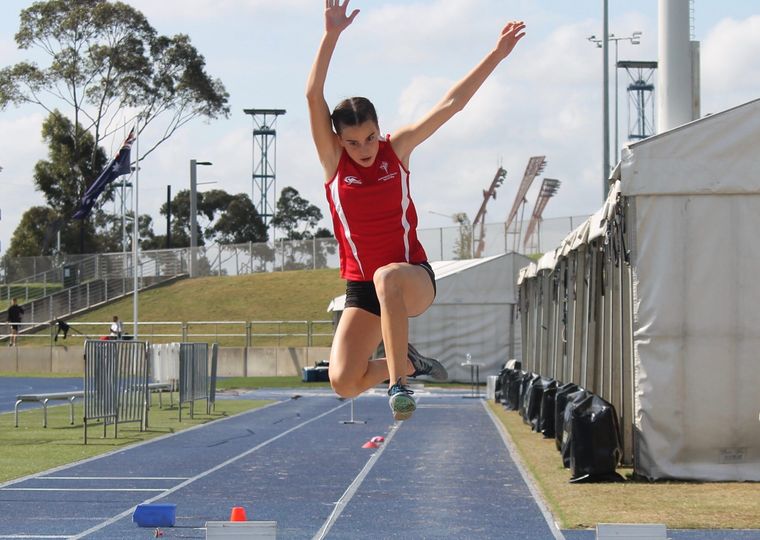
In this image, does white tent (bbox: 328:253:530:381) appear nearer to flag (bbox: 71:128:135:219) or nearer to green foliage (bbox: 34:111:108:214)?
flag (bbox: 71:128:135:219)

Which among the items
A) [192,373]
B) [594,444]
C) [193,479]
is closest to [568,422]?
[594,444]

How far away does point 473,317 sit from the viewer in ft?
132

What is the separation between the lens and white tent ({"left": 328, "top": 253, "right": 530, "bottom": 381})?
40.0 meters

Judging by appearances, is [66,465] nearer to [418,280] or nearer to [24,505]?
[24,505]

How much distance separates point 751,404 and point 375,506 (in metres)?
4.07

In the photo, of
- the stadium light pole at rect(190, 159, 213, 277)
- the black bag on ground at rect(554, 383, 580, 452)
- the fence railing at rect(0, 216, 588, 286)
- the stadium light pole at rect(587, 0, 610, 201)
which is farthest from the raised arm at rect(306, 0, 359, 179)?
the stadium light pole at rect(190, 159, 213, 277)

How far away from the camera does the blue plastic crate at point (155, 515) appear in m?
10.1

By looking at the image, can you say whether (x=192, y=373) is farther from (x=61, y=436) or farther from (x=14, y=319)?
(x=14, y=319)

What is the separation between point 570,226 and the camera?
56.4 m

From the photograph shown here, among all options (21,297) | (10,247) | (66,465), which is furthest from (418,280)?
(10,247)

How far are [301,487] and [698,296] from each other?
4.57m

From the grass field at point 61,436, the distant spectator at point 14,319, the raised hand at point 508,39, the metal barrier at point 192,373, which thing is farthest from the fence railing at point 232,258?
the raised hand at point 508,39

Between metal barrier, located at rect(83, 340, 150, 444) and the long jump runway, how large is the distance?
2.43 ft

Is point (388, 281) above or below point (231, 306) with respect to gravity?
above
